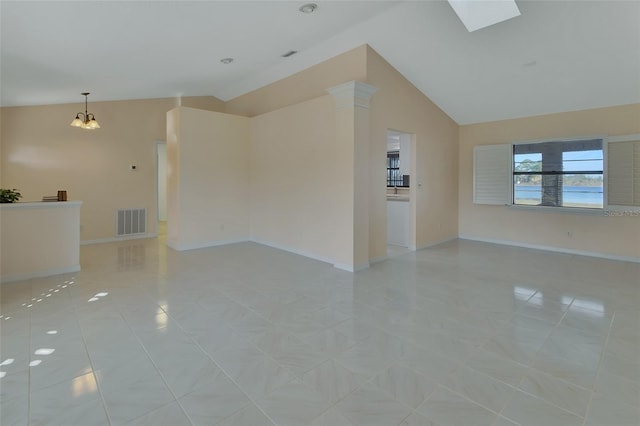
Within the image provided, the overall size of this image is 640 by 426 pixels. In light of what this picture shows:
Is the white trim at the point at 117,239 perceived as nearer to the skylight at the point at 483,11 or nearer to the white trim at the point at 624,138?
the skylight at the point at 483,11

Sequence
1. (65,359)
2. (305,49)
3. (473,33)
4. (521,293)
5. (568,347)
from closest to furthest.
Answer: (65,359), (568,347), (521,293), (473,33), (305,49)

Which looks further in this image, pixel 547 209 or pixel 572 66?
pixel 547 209

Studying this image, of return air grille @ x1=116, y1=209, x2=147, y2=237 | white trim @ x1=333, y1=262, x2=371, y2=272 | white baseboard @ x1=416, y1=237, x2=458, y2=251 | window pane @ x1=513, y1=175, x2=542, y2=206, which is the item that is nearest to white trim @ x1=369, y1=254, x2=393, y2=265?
white trim @ x1=333, y1=262, x2=371, y2=272

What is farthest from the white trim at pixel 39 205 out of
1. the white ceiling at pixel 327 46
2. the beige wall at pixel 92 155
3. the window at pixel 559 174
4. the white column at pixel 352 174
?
the window at pixel 559 174

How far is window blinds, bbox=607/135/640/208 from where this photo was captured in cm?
498

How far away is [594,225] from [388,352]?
205 inches

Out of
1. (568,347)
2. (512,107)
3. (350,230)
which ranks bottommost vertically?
(568,347)

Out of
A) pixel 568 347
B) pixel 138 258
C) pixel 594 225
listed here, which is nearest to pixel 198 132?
pixel 138 258

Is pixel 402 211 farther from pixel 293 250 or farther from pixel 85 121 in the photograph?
pixel 85 121

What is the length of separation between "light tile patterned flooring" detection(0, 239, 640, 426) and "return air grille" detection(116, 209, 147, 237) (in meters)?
2.86

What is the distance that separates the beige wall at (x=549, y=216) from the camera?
520 centimetres

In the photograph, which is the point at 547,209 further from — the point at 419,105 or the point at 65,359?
the point at 65,359

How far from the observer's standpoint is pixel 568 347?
2.46m

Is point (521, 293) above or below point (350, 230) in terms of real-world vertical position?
below
